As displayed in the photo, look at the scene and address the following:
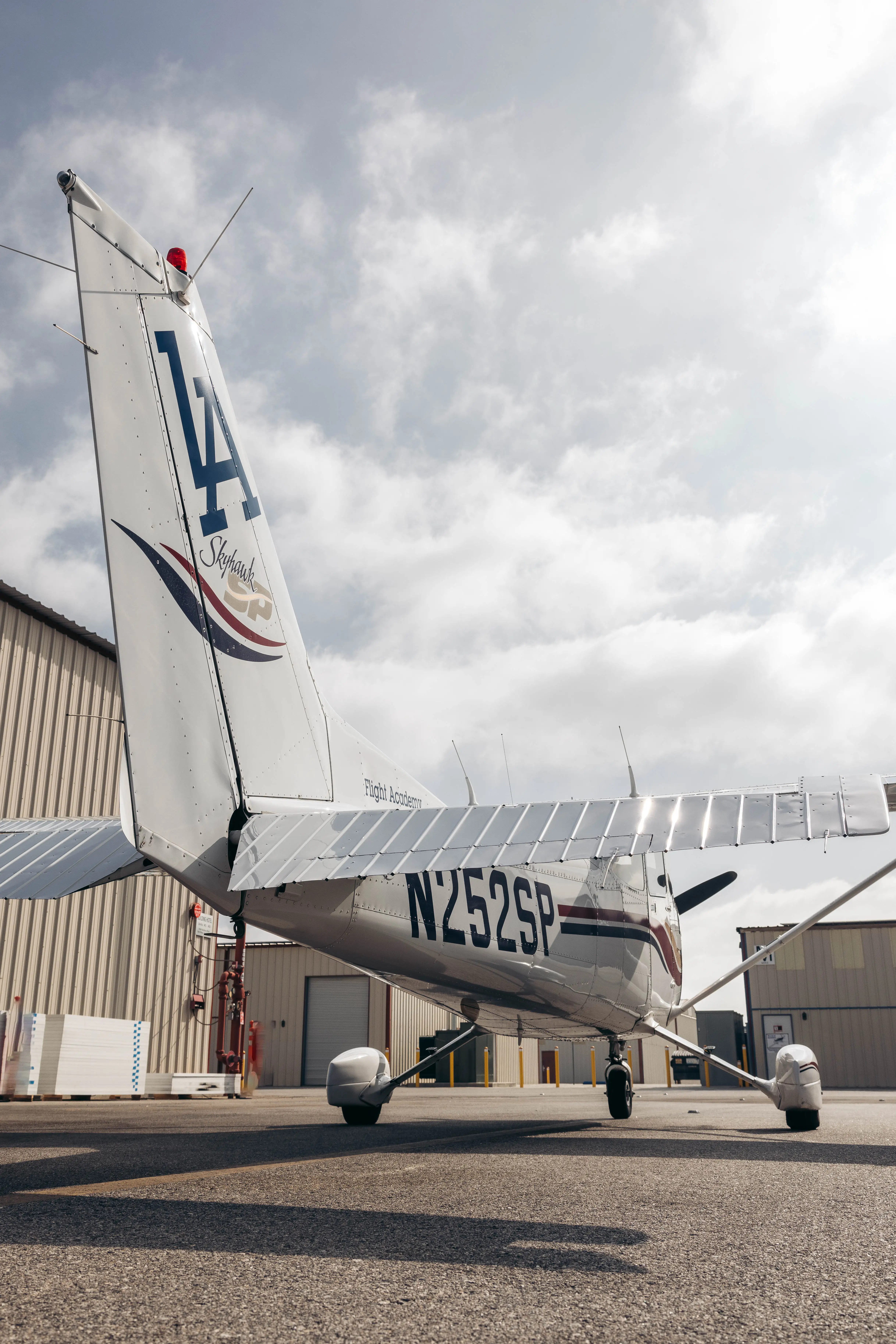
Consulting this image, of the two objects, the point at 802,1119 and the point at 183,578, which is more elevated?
the point at 183,578

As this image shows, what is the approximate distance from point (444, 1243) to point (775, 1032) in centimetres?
3655

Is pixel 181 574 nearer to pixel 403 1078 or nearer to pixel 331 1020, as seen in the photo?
pixel 403 1078

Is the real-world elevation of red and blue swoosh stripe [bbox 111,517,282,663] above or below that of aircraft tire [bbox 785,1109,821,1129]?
above

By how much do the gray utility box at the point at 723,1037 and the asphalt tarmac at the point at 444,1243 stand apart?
3341 centimetres

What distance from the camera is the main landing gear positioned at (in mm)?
10625

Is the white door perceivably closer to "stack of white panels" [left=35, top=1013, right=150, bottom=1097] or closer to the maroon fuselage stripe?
"stack of white panels" [left=35, top=1013, right=150, bottom=1097]

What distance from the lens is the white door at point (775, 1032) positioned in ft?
116

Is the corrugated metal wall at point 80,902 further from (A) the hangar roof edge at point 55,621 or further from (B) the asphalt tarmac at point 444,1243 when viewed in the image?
(B) the asphalt tarmac at point 444,1243

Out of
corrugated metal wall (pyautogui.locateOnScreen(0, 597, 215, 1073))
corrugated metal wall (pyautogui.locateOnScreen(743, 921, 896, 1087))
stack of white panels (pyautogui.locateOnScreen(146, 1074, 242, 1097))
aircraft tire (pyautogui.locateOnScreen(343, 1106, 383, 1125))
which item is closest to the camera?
aircraft tire (pyautogui.locateOnScreen(343, 1106, 383, 1125))

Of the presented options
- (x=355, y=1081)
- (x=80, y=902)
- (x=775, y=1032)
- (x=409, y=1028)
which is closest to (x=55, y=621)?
(x=80, y=902)

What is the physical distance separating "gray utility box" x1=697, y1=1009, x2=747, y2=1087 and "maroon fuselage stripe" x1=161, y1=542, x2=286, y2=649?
3555 centimetres

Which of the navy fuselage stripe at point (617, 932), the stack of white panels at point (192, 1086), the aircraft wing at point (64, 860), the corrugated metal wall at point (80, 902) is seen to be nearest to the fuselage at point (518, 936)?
the navy fuselage stripe at point (617, 932)

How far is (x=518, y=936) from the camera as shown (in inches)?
311

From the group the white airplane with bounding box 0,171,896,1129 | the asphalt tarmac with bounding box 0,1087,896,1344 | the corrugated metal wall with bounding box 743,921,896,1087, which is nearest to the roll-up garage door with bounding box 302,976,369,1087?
the corrugated metal wall with bounding box 743,921,896,1087
